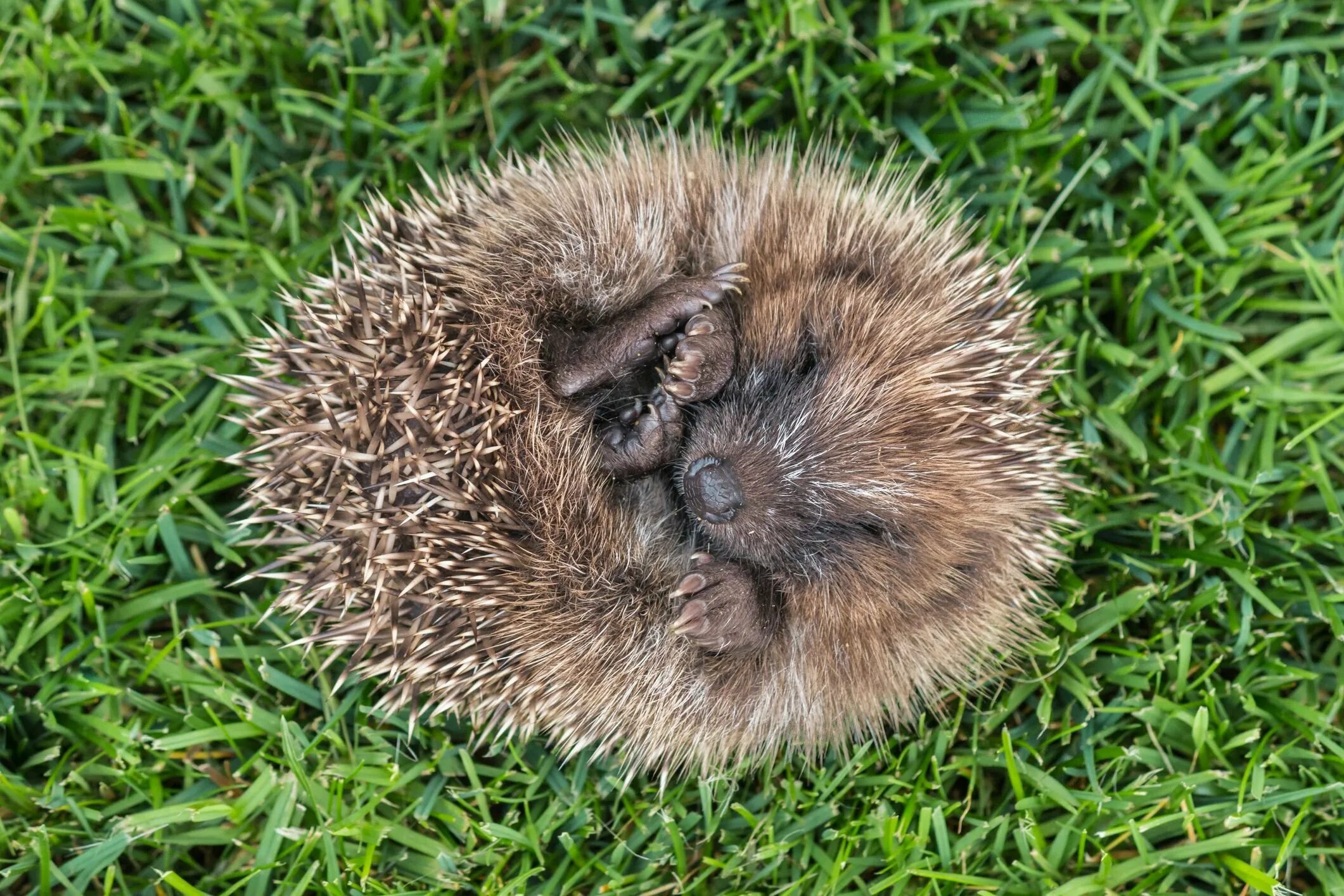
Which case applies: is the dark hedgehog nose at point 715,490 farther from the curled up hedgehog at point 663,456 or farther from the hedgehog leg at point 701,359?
the hedgehog leg at point 701,359

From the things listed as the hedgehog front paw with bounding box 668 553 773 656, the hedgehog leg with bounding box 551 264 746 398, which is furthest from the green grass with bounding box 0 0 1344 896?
the hedgehog leg with bounding box 551 264 746 398

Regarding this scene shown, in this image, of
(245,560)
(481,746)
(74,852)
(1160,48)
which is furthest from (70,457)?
(1160,48)

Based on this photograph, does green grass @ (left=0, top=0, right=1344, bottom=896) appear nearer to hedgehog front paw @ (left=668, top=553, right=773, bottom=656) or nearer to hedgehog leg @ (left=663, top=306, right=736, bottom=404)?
hedgehog front paw @ (left=668, top=553, right=773, bottom=656)

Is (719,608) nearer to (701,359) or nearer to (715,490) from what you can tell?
(715,490)

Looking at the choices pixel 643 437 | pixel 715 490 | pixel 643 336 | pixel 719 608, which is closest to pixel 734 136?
pixel 643 336

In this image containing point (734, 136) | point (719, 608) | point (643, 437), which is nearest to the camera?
point (719, 608)
